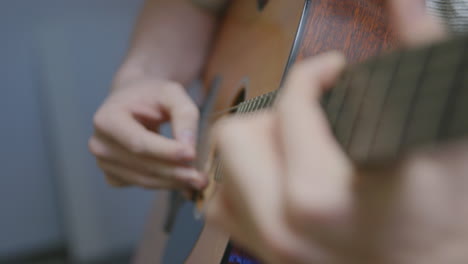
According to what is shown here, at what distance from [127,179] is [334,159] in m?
0.49

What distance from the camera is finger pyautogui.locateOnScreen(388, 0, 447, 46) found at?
0.22 m

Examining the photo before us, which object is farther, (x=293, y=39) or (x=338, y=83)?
(x=293, y=39)

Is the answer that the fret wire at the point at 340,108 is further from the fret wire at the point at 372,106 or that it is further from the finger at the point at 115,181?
the finger at the point at 115,181

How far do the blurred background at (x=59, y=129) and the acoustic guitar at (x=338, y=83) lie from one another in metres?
0.51

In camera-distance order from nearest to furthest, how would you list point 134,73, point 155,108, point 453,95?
point 453,95 → point 155,108 → point 134,73

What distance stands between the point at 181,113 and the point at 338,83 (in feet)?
1.14

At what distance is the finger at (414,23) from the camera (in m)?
0.22

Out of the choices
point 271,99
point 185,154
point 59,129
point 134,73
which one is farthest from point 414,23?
point 59,129

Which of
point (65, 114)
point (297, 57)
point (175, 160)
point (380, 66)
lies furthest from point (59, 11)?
point (380, 66)

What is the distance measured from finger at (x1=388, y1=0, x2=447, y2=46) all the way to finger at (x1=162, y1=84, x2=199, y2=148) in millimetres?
343

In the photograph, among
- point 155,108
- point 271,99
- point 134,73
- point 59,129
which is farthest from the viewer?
point 59,129

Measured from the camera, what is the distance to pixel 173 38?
2.71 feet

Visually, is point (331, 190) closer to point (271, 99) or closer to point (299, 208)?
point (299, 208)

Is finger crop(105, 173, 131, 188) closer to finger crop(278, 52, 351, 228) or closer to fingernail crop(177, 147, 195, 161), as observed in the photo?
fingernail crop(177, 147, 195, 161)
